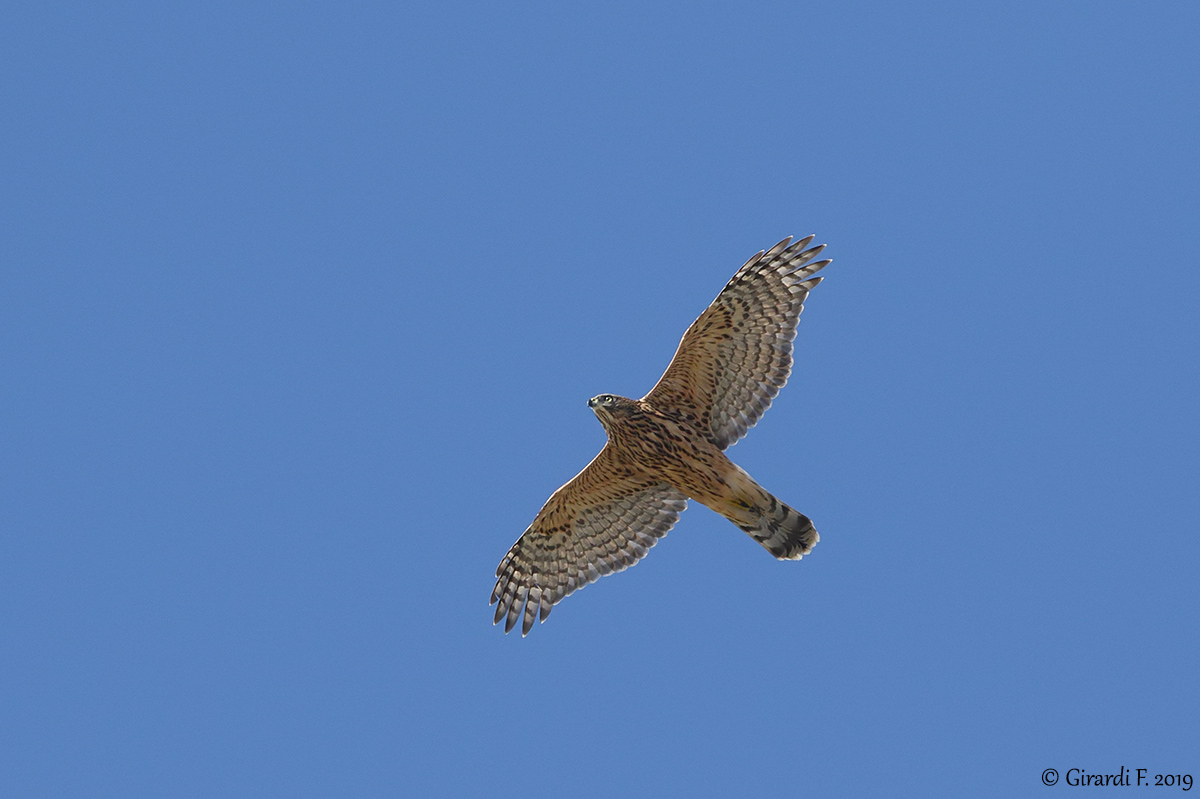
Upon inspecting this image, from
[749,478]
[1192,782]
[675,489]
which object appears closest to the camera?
[1192,782]

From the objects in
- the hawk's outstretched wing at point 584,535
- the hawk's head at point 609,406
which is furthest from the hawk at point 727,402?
the hawk's outstretched wing at point 584,535

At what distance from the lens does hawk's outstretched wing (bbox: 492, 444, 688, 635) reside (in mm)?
14227

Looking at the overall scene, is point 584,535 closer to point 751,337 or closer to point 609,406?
point 609,406

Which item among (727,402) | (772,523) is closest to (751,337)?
(727,402)

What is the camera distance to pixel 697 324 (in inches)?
520

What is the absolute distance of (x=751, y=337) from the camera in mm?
13336

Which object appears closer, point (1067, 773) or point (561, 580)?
point (1067, 773)

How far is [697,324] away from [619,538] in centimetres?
286

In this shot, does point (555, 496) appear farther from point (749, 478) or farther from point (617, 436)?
point (749, 478)

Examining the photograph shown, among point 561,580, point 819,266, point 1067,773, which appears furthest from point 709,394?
point 1067,773

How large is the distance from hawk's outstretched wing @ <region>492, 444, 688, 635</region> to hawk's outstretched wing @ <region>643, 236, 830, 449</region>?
134 cm

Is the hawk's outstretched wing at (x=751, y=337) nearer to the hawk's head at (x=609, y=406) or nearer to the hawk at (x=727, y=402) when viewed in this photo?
the hawk at (x=727, y=402)

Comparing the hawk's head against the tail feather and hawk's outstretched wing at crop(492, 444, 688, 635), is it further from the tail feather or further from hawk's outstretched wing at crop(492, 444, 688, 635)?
the tail feather

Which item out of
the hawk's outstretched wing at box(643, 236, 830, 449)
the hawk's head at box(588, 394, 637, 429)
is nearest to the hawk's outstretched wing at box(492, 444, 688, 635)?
the hawk's head at box(588, 394, 637, 429)
